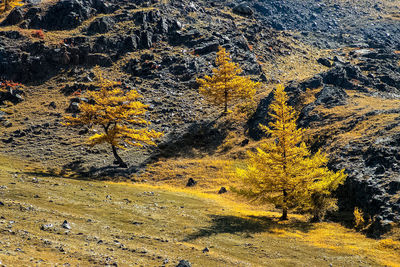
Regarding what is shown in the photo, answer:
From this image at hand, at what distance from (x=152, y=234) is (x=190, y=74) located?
5809 cm

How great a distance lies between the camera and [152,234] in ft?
62.2

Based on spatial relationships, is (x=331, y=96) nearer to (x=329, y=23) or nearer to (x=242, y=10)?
(x=242, y=10)

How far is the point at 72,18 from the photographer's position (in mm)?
84312

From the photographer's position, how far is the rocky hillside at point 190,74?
35.4m

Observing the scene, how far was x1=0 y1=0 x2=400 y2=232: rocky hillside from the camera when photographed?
116ft

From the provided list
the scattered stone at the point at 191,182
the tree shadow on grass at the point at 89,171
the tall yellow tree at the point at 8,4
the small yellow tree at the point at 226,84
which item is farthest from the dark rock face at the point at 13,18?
the scattered stone at the point at 191,182

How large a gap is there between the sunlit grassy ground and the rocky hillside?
652cm

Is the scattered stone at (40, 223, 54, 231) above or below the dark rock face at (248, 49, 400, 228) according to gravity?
below

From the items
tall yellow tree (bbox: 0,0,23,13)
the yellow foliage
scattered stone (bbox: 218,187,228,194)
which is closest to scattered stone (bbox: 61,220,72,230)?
the yellow foliage

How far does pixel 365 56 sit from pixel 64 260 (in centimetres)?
10207

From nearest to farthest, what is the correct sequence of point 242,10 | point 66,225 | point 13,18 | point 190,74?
point 66,225 → point 190,74 → point 13,18 → point 242,10

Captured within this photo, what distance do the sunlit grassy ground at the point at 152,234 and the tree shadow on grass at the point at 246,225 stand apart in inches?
3.2

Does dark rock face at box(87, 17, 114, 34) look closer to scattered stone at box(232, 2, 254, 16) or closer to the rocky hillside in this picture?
the rocky hillside

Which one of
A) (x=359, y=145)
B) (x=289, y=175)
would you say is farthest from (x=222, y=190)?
(x=359, y=145)
